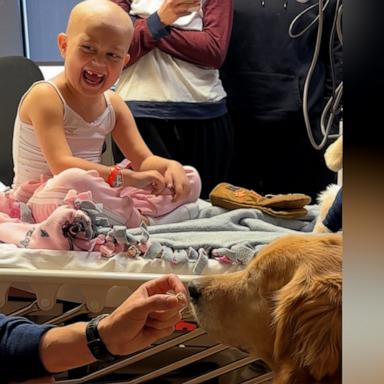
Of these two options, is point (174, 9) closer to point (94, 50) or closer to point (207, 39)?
point (207, 39)

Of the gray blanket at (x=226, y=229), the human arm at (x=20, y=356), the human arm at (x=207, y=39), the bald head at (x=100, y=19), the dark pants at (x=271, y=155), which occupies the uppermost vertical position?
the bald head at (x=100, y=19)

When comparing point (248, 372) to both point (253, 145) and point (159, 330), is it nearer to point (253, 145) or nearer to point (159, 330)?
point (159, 330)

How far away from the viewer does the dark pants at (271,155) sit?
228 cm

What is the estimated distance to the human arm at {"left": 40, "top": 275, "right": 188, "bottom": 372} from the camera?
0.79 meters

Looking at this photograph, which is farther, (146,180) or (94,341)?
(146,180)

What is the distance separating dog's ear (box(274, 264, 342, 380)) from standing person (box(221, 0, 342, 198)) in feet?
4.32

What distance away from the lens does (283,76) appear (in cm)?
223

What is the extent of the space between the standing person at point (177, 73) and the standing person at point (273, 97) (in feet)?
0.67

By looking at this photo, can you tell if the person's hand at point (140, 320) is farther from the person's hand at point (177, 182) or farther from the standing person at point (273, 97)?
the standing person at point (273, 97)

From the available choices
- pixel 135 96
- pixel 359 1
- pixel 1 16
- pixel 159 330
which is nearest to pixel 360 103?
pixel 359 1

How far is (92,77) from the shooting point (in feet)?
4.76

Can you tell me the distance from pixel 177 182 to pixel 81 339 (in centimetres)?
69

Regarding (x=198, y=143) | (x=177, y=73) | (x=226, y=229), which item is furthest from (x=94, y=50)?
(x=198, y=143)

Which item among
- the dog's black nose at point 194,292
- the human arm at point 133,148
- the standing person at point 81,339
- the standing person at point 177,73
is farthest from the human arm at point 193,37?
the standing person at point 81,339
